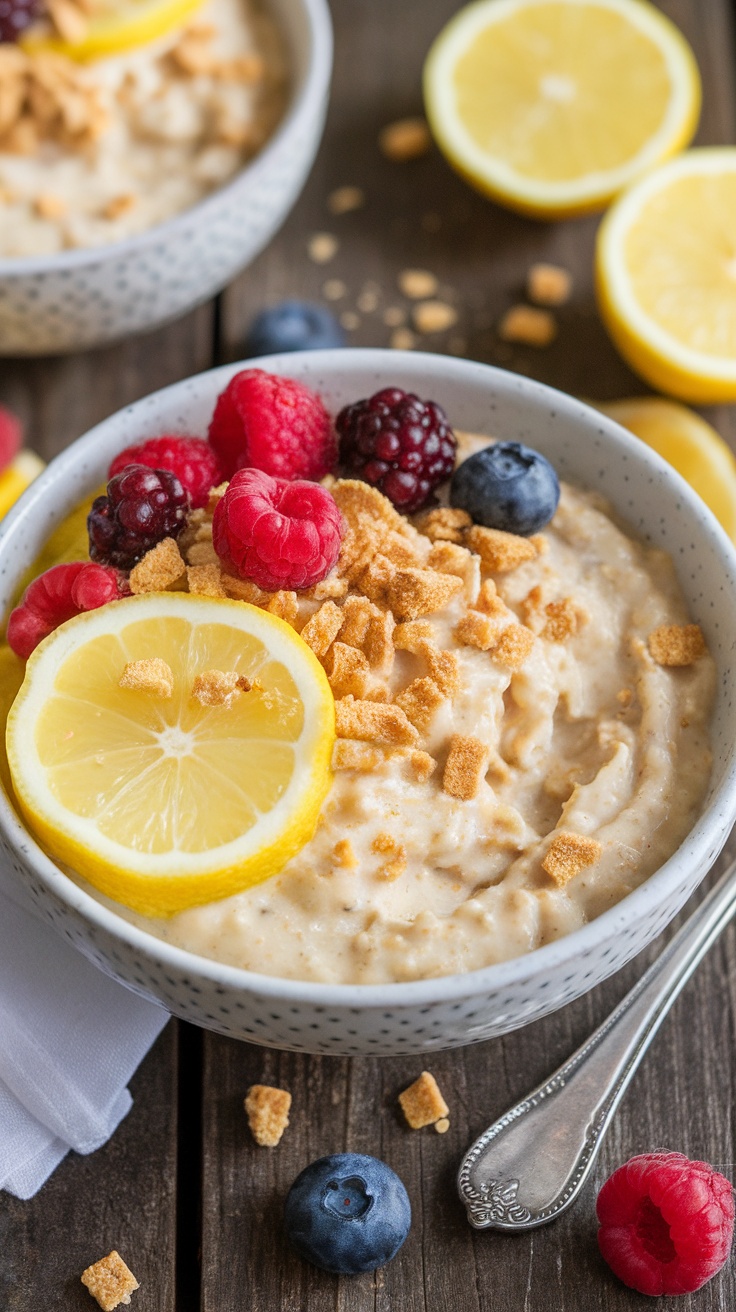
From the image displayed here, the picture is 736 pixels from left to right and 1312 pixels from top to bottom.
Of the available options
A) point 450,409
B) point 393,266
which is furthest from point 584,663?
point 393,266

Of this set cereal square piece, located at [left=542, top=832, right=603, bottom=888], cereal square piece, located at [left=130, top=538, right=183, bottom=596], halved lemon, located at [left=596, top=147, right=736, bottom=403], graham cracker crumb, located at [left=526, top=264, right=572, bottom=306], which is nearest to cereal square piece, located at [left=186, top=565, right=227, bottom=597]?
cereal square piece, located at [left=130, top=538, right=183, bottom=596]

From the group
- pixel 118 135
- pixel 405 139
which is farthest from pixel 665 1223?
pixel 405 139

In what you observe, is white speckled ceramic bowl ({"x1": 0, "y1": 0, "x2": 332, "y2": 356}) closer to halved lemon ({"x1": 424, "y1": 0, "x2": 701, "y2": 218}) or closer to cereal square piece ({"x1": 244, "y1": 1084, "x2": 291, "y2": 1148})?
halved lemon ({"x1": 424, "y1": 0, "x2": 701, "y2": 218})

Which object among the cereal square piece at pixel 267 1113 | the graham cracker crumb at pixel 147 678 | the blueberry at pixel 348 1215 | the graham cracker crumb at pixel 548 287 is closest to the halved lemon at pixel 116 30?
the graham cracker crumb at pixel 548 287

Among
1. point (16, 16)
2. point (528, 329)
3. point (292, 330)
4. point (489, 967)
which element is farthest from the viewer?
point (528, 329)

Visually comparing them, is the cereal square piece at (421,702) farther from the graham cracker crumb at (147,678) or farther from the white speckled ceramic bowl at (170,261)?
the white speckled ceramic bowl at (170,261)

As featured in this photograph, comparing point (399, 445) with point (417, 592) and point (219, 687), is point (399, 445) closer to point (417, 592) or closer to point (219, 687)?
point (417, 592)
